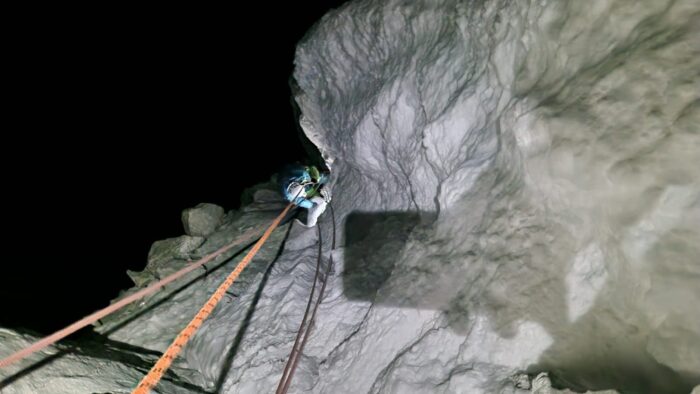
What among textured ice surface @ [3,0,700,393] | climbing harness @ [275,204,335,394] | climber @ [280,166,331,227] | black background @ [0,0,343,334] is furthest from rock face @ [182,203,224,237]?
black background @ [0,0,343,334]

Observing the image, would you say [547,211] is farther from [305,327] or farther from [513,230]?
[305,327]

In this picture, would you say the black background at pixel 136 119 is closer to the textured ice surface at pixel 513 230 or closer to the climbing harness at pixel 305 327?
the climbing harness at pixel 305 327

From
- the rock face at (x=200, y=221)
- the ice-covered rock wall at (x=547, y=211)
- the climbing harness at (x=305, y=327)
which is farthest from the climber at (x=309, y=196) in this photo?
the ice-covered rock wall at (x=547, y=211)

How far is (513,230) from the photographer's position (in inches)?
108

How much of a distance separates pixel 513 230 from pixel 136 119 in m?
31.7

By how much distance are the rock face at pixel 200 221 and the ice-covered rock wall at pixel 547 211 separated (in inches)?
182

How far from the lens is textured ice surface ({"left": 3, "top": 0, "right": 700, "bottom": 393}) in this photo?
197cm

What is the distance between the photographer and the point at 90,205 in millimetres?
24438

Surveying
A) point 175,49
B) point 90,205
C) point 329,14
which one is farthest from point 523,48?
point 175,49

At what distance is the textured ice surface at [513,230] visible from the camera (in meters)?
1.97

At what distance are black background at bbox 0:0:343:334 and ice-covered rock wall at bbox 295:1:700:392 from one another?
1707 cm

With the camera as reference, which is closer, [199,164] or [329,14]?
[329,14]

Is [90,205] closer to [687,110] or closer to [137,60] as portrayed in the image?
[137,60]

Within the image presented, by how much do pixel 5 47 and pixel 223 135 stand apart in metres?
13.4
